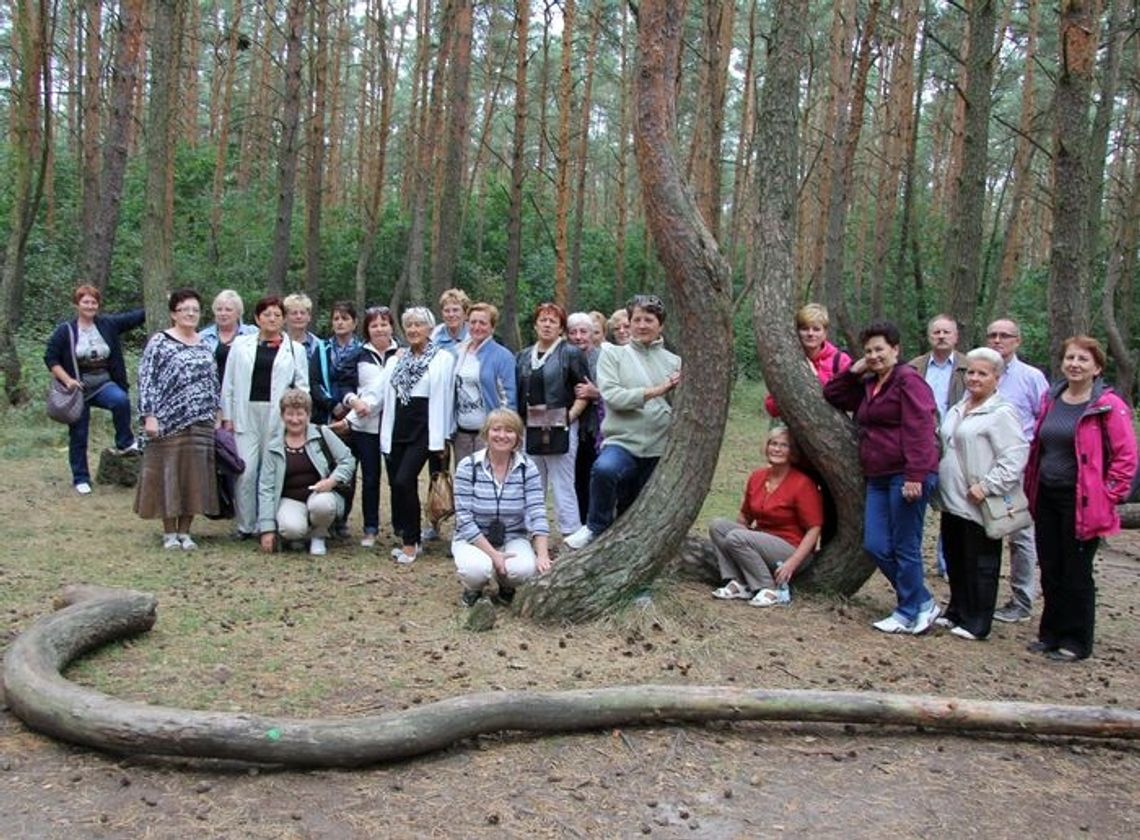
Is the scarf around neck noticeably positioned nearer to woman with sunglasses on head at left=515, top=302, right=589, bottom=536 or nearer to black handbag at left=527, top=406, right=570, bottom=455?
woman with sunglasses on head at left=515, top=302, right=589, bottom=536

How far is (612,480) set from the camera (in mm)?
6301

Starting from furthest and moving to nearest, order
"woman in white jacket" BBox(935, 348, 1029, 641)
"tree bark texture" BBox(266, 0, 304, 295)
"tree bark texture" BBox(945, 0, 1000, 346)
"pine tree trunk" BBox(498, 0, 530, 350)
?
"pine tree trunk" BBox(498, 0, 530, 350) < "tree bark texture" BBox(266, 0, 304, 295) < "tree bark texture" BBox(945, 0, 1000, 346) < "woman in white jacket" BBox(935, 348, 1029, 641)

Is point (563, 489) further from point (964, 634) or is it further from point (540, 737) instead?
point (540, 737)

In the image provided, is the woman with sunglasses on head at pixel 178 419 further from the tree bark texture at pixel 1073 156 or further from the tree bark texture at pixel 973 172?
the tree bark texture at pixel 973 172

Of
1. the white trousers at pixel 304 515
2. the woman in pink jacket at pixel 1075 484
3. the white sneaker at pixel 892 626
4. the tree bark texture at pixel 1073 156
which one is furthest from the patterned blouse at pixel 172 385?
the tree bark texture at pixel 1073 156

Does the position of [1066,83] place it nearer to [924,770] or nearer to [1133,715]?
[1133,715]

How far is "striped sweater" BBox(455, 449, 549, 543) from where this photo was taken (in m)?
5.74

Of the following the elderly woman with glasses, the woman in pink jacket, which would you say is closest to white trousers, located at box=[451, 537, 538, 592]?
the elderly woman with glasses

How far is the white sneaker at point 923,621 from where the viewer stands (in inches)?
224

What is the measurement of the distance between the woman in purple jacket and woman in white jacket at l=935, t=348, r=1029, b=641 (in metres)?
0.14

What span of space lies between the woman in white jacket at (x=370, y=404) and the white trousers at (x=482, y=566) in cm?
196

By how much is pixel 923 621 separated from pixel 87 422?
725cm

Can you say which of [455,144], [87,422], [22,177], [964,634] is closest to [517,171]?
[455,144]

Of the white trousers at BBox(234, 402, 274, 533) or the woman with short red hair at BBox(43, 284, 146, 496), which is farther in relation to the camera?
the woman with short red hair at BBox(43, 284, 146, 496)
